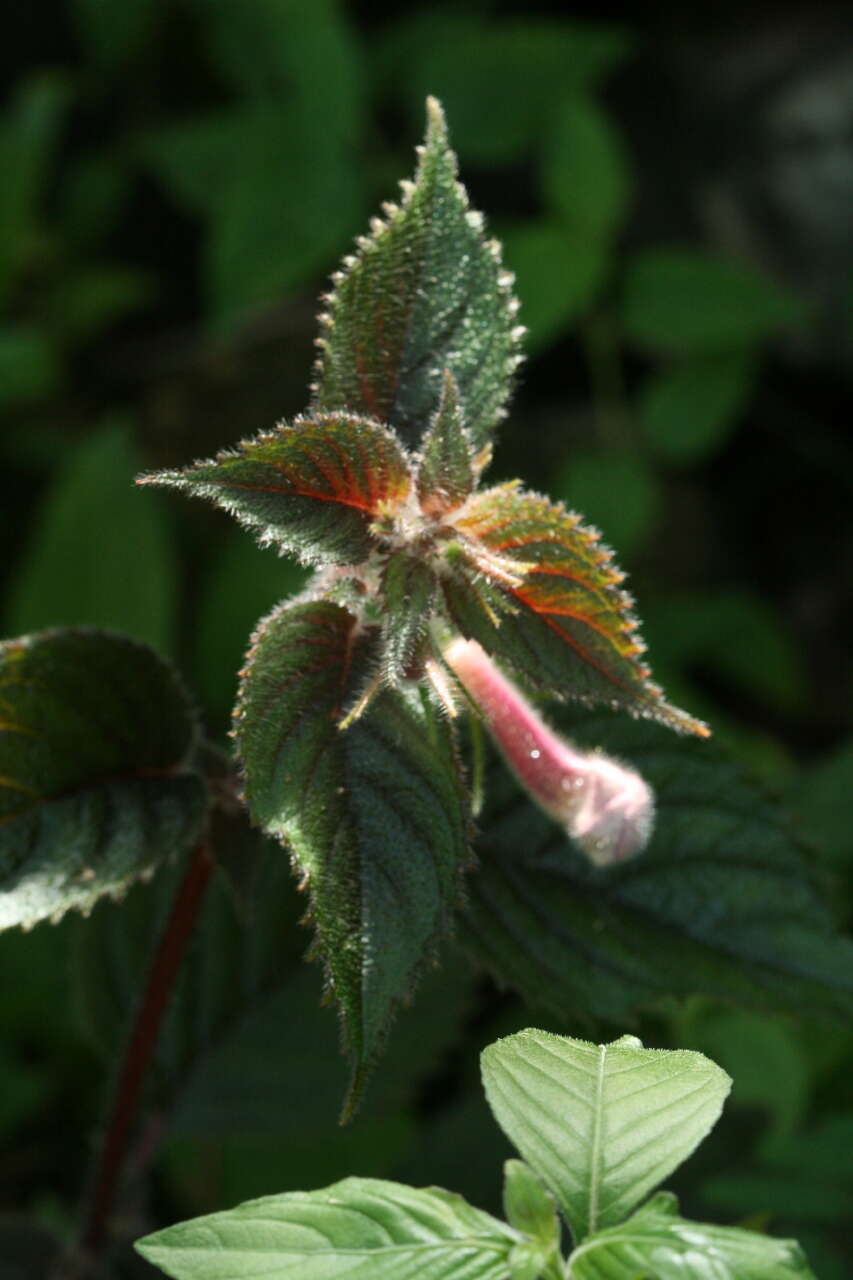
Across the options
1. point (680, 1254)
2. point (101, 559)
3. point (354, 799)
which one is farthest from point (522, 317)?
point (680, 1254)

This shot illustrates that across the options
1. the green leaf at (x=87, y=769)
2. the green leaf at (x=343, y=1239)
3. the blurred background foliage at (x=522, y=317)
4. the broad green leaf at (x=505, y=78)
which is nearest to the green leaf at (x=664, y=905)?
the green leaf at (x=87, y=769)

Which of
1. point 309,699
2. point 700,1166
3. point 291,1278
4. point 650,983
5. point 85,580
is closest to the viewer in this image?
point 291,1278

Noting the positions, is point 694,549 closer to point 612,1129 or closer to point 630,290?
point 630,290

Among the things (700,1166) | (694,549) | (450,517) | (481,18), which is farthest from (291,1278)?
(481,18)

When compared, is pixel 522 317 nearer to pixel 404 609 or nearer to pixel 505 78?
pixel 505 78

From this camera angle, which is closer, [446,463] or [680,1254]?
[680,1254]

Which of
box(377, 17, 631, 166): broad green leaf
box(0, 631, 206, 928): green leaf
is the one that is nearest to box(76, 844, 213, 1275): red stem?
box(0, 631, 206, 928): green leaf

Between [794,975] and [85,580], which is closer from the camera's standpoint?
[794,975]
